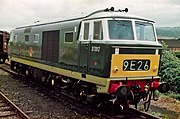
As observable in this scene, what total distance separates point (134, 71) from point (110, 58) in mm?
1066

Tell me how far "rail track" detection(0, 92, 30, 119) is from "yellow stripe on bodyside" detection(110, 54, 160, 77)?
3.01 metres

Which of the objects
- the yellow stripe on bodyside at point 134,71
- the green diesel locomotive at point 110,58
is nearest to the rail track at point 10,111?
the green diesel locomotive at point 110,58

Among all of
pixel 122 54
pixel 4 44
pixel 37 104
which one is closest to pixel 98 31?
pixel 122 54

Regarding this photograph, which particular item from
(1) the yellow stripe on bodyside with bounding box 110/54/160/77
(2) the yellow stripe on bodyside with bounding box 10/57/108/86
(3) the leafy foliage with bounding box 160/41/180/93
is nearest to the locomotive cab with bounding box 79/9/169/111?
(1) the yellow stripe on bodyside with bounding box 110/54/160/77

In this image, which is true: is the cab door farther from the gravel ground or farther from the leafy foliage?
the leafy foliage

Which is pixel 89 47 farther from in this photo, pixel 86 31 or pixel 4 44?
pixel 4 44

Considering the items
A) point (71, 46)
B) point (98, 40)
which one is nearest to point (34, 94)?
point (71, 46)

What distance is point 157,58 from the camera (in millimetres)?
10070

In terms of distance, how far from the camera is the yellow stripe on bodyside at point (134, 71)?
29.7 ft

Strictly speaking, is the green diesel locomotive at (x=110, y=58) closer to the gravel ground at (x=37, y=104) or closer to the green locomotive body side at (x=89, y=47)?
the green locomotive body side at (x=89, y=47)

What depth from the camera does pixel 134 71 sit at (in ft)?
31.3

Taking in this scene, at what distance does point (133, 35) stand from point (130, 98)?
1974mm

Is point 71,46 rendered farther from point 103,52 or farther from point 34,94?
point 34,94

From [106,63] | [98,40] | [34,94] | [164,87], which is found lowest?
[34,94]
